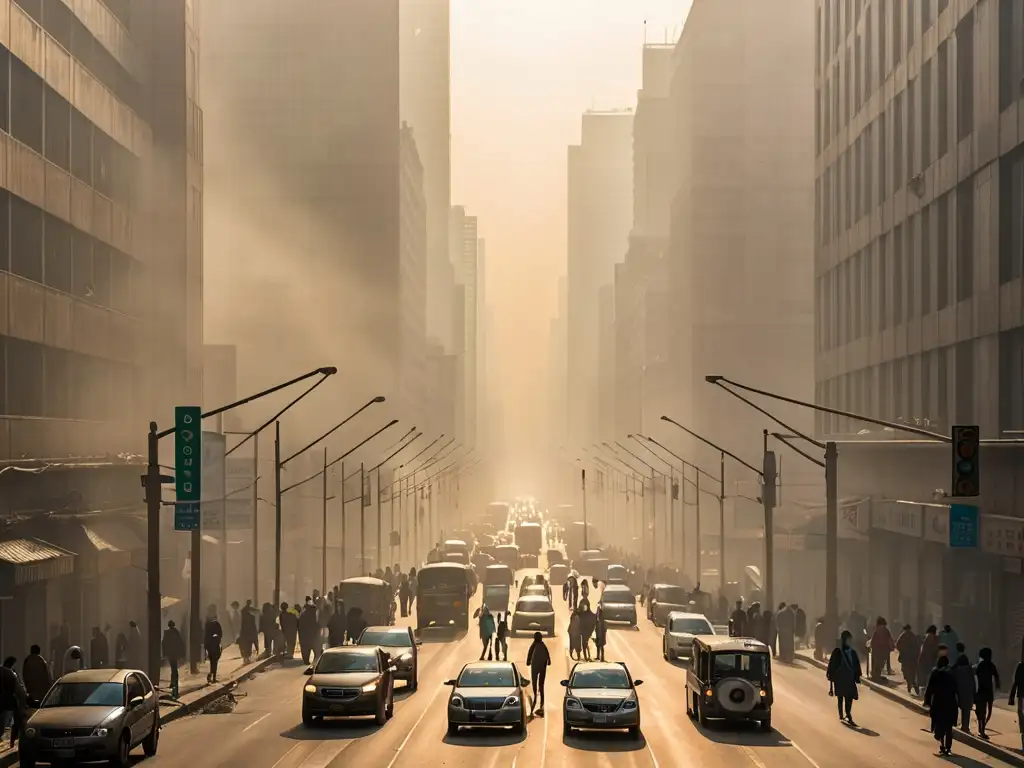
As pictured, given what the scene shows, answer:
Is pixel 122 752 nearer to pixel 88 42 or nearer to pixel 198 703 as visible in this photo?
pixel 198 703

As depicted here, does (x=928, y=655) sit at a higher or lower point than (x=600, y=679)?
lower

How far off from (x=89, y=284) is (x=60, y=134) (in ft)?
21.7

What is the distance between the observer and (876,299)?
6812 cm

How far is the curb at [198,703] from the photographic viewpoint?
1066 inches

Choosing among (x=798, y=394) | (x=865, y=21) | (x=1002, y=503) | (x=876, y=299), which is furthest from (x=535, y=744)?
(x=798, y=394)

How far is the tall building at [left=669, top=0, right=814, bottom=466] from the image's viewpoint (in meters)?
159

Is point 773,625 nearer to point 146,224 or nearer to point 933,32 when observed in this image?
point 933,32

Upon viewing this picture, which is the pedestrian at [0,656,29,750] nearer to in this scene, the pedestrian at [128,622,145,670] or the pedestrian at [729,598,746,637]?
the pedestrian at [128,622,145,670]

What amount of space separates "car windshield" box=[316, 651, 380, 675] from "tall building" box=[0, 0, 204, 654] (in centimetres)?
1247

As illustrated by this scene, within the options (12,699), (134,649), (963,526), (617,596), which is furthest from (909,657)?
(617,596)

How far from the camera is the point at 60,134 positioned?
5328 centimetres

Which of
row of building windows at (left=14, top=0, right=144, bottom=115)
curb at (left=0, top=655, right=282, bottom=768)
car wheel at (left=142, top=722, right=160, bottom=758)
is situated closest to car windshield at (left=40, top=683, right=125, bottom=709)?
curb at (left=0, top=655, right=282, bottom=768)

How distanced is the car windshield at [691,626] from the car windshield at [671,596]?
68.0 ft

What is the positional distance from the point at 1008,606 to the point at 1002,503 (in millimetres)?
3463
